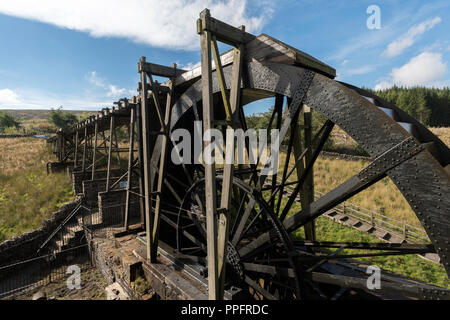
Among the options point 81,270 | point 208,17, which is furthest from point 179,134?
point 81,270

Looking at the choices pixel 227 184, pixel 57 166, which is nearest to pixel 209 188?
pixel 227 184

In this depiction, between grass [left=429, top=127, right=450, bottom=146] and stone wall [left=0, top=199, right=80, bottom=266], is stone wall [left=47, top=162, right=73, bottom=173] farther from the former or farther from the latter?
grass [left=429, top=127, right=450, bottom=146]

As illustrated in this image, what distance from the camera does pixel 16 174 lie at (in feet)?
49.9

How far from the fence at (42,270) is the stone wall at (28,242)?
41 centimetres

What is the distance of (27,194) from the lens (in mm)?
12508

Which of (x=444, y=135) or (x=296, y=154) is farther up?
(x=444, y=135)

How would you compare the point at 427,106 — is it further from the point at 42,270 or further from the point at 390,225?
the point at 42,270

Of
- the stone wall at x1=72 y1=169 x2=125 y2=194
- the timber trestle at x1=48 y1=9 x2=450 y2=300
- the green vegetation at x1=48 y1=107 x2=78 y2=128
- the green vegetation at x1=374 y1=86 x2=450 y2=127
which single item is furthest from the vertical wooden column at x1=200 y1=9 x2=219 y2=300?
the green vegetation at x1=48 y1=107 x2=78 y2=128

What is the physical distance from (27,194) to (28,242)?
15.9 feet

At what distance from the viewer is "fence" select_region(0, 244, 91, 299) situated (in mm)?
7629

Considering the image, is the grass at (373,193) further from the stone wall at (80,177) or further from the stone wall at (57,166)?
the stone wall at (57,166)

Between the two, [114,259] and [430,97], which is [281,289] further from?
[430,97]

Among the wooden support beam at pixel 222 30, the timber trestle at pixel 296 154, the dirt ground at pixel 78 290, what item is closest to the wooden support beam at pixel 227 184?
the timber trestle at pixel 296 154

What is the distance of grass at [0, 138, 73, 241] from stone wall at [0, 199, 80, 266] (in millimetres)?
518
